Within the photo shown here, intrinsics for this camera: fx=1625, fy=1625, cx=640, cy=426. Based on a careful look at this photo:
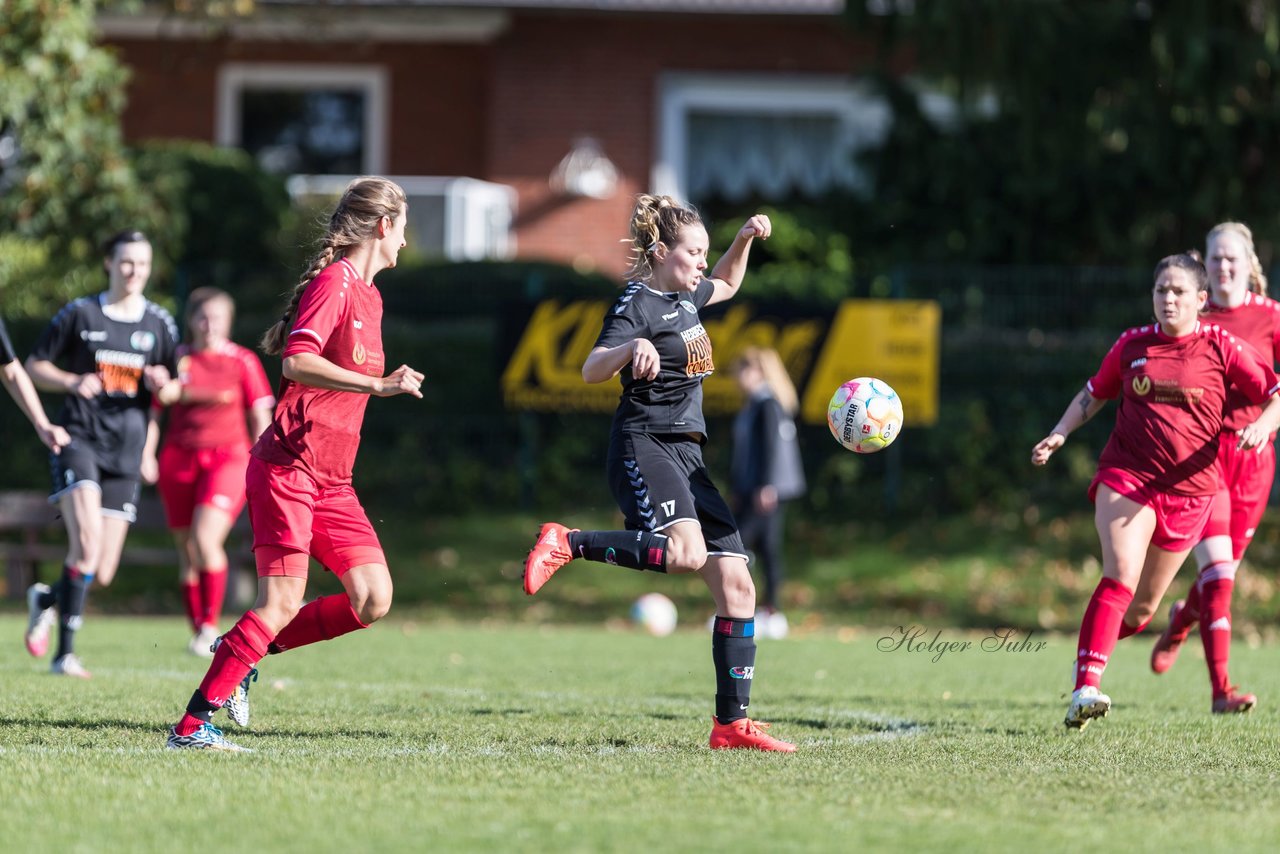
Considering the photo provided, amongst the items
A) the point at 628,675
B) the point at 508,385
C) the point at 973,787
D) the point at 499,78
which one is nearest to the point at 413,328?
the point at 508,385

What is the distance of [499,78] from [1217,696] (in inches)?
628

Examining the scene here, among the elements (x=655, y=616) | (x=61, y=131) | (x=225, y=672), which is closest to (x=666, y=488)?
(x=225, y=672)

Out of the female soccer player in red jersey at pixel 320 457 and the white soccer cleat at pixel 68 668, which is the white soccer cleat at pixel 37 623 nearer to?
the white soccer cleat at pixel 68 668

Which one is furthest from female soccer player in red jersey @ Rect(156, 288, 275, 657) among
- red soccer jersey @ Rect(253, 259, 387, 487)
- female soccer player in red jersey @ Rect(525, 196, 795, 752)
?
female soccer player in red jersey @ Rect(525, 196, 795, 752)

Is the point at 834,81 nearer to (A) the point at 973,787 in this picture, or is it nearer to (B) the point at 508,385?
(B) the point at 508,385

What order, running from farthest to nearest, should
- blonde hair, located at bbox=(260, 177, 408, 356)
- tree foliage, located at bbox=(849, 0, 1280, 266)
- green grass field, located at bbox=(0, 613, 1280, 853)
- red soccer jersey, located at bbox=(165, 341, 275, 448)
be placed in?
tree foliage, located at bbox=(849, 0, 1280, 266) → red soccer jersey, located at bbox=(165, 341, 275, 448) → blonde hair, located at bbox=(260, 177, 408, 356) → green grass field, located at bbox=(0, 613, 1280, 853)

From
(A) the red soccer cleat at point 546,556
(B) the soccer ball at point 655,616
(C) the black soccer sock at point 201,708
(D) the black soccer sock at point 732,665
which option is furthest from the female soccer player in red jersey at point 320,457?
(B) the soccer ball at point 655,616

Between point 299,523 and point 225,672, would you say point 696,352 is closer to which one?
point 299,523

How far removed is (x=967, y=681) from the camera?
9.39 m

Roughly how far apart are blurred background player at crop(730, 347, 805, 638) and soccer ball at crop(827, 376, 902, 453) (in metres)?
6.47

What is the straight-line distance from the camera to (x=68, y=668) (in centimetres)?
879

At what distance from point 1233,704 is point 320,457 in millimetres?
4401

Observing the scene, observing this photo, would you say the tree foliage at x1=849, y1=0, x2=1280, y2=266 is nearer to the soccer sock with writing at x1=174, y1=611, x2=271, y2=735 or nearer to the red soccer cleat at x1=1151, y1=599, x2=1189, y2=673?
the red soccer cleat at x1=1151, y1=599, x2=1189, y2=673

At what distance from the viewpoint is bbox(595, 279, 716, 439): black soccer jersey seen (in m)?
6.32
